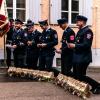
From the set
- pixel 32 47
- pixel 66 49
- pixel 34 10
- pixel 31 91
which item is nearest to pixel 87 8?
pixel 34 10

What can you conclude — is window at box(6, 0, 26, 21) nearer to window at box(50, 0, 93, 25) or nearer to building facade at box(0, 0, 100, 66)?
building facade at box(0, 0, 100, 66)

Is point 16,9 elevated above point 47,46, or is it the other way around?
point 16,9

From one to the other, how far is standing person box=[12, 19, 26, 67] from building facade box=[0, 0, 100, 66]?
191cm

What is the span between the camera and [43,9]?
19.2 metres

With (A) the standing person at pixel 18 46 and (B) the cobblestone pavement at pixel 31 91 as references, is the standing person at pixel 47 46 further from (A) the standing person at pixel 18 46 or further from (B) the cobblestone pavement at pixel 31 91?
(A) the standing person at pixel 18 46

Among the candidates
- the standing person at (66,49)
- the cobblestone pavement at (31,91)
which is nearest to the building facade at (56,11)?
the cobblestone pavement at (31,91)

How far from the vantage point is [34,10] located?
18953mm

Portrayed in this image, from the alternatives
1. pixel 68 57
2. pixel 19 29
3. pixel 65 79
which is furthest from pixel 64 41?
pixel 19 29

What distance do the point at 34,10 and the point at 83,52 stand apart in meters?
7.55

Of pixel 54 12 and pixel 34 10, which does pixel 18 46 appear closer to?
pixel 34 10

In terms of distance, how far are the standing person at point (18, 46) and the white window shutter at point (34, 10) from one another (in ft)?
8.15

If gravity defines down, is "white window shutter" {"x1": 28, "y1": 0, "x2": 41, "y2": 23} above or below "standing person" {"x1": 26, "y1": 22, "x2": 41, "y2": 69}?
above

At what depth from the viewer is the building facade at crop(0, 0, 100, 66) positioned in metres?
19.0

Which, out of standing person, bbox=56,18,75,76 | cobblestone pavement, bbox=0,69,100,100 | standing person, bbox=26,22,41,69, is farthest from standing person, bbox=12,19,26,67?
standing person, bbox=56,18,75,76
